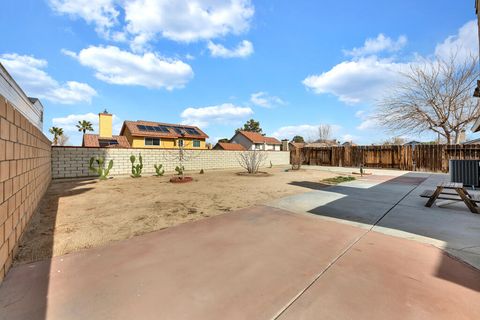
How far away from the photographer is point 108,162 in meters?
11.3

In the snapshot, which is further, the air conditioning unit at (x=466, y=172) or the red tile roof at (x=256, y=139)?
the red tile roof at (x=256, y=139)

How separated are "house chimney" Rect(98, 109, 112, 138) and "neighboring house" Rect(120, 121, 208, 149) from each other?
1.65m

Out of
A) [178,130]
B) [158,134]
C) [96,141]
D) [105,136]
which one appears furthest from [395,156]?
[96,141]

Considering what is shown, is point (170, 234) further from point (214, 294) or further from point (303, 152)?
point (303, 152)


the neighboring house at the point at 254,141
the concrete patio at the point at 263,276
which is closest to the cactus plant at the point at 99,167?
the concrete patio at the point at 263,276

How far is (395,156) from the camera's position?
17.1 metres

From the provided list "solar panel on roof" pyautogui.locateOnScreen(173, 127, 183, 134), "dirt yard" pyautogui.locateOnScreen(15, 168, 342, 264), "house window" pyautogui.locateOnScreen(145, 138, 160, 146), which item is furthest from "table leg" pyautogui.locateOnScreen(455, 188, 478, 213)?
"solar panel on roof" pyautogui.locateOnScreen(173, 127, 183, 134)

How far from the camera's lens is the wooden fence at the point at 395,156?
14664 millimetres

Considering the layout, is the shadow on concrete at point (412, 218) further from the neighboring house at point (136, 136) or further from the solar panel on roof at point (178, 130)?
the solar panel on roof at point (178, 130)

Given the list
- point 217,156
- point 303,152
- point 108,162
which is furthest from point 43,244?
point 303,152

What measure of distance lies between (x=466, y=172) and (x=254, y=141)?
28404 mm

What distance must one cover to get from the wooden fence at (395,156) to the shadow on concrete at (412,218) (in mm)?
9996

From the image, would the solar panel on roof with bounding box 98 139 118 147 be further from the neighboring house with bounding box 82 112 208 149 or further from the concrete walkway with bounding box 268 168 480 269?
the concrete walkway with bounding box 268 168 480 269

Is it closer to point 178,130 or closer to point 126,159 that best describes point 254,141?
point 178,130
